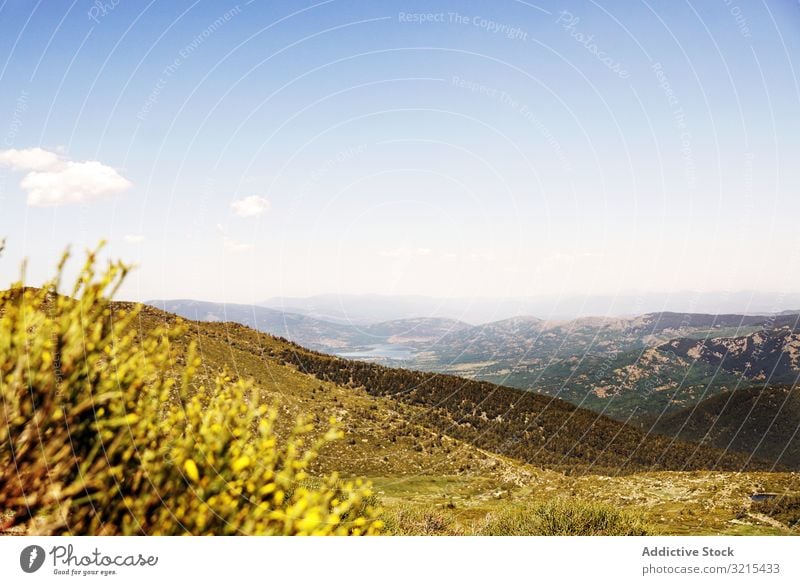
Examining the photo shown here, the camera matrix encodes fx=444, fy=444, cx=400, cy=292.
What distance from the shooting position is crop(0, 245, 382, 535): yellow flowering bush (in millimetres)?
3822

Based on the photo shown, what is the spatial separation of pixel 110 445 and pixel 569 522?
6499 mm

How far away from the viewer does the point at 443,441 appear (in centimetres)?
1967

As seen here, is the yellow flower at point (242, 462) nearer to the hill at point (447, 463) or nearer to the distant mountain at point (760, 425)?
the hill at point (447, 463)

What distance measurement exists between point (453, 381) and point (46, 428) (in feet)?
96.9

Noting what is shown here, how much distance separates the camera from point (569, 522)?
703cm

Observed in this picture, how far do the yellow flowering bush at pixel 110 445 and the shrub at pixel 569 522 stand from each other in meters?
4.42

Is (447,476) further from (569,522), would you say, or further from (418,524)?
(569,522)

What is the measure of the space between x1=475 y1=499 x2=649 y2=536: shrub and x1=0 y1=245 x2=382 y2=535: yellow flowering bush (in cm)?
442

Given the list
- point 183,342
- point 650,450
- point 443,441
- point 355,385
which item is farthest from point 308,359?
point 650,450

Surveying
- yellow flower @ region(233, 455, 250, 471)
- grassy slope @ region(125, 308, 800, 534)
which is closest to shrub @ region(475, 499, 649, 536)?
grassy slope @ region(125, 308, 800, 534)

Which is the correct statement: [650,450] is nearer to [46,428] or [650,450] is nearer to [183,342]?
[183,342]

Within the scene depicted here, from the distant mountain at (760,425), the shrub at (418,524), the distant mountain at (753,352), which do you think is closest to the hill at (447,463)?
the shrub at (418,524)

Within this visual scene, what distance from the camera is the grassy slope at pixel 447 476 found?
9117 millimetres

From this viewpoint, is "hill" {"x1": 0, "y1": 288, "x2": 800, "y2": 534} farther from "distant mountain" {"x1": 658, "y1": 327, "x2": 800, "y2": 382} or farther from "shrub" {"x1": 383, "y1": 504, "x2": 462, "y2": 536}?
"distant mountain" {"x1": 658, "y1": 327, "x2": 800, "y2": 382}
